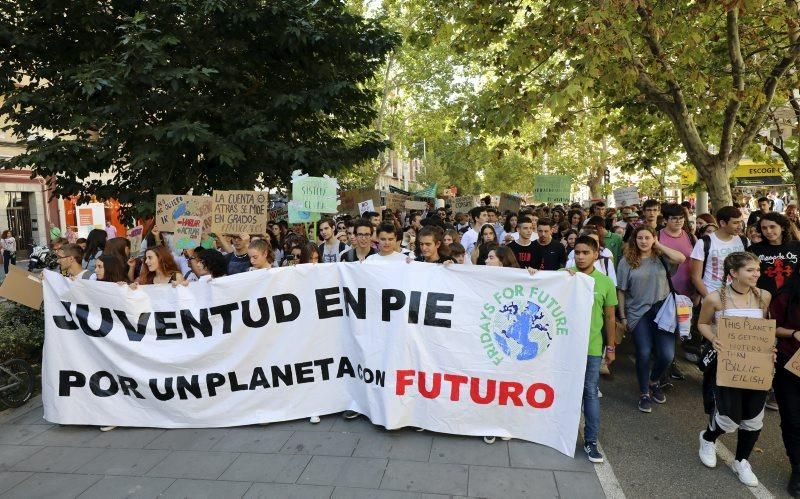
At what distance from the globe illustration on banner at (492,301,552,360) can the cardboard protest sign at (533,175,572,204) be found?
9121 millimetres

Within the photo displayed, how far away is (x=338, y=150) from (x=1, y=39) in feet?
18.8

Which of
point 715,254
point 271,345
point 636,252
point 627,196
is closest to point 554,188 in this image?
point 627,196

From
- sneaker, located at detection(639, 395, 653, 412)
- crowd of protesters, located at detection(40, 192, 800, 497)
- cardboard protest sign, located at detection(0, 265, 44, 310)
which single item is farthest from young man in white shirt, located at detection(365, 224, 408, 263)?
cardboard protest sign, located at detection(0, 265, 44, 310)

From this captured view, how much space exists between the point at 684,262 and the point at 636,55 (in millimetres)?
4352

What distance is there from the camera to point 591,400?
4016 millimetres

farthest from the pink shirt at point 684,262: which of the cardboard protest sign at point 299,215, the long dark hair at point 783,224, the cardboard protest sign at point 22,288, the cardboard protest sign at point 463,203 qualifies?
the cardboard protest sign at point 463,203

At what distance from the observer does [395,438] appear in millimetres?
4309

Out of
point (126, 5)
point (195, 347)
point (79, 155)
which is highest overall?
point (126, 5)

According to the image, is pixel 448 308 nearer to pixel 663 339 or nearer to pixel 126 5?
pixel 663 339

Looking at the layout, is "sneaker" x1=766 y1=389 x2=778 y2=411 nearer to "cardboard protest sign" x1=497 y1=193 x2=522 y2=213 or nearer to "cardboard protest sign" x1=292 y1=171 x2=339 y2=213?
"cardboard protest sign" x1=292 y1=171 x2=339 y2=213

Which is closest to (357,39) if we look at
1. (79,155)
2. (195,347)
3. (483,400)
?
(79,155)

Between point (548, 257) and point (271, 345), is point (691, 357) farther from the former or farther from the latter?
point (271, 345)

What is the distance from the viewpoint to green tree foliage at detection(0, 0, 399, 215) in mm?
8109

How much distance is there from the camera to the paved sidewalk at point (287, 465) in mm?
3600
